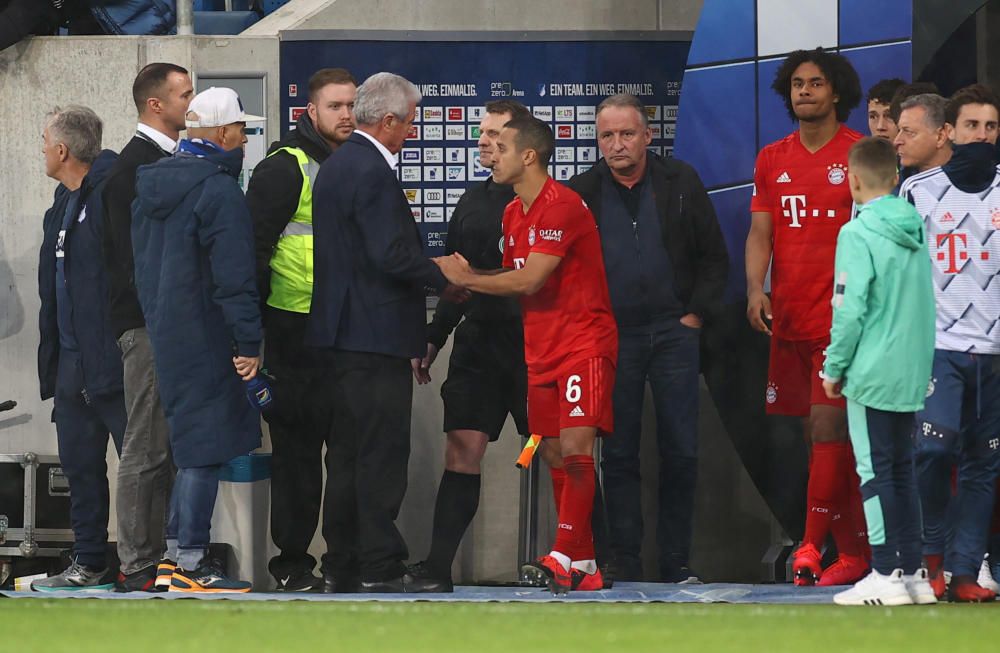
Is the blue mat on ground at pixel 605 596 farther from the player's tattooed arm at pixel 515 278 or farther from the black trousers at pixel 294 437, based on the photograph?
the player's tattooed arm at pixel 515 278

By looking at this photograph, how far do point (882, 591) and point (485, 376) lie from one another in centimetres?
179

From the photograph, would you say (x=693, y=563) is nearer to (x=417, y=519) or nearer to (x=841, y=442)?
(x=417, y=519)

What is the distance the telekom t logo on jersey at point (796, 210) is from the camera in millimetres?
6387

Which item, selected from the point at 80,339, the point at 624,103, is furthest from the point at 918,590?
the point at 80,339

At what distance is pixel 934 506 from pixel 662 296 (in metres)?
1.47

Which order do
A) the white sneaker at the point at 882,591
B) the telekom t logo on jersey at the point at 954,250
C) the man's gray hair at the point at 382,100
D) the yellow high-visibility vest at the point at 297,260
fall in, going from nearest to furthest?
the white sneaker at the point at 882,591
the telekom t logo on jersey at the point at 954,250
the man's gray hair at the point at 382,100
the yellow high-visibility vest at the point at 297,260

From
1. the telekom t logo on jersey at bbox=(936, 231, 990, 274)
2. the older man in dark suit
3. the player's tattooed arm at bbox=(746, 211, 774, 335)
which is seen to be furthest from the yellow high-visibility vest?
the telekom t logo on jersey at bbox=(936, 231, 990, 274)


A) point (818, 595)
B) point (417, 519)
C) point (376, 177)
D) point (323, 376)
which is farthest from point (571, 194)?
point (417, 519)

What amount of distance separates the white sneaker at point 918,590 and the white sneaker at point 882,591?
0.05 ft

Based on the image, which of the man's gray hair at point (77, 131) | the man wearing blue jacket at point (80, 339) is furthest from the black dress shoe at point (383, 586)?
the man's gray hair at point (77, 131)

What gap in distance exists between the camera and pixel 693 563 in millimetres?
7648

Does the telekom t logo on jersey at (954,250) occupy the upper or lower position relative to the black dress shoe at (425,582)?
upper

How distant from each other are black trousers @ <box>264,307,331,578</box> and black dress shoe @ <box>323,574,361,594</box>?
34 centimetres

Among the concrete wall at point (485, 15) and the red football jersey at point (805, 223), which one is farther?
the concrete wall at point (485, 15)
